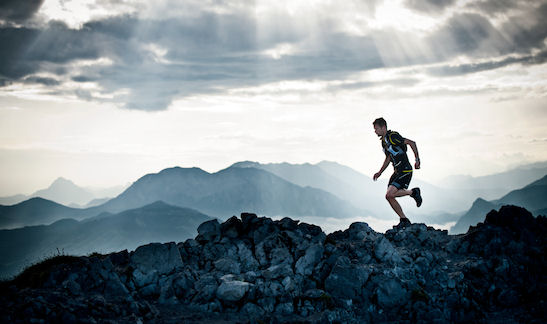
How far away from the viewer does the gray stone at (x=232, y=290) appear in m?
15.2

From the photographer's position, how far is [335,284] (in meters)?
16.3

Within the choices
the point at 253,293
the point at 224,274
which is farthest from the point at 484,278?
the point at 224,274

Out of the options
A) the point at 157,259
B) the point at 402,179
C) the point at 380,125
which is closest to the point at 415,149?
the point at 402,179

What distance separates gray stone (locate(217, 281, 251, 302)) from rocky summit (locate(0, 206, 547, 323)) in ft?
0.12

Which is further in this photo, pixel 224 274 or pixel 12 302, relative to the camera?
pixel 224 274

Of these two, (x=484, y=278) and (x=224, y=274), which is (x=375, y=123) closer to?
(x=484, y=278)

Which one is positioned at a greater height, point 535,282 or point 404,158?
point 404,158

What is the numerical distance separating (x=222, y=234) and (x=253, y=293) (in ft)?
16.1

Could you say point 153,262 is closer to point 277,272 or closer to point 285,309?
point 277,272

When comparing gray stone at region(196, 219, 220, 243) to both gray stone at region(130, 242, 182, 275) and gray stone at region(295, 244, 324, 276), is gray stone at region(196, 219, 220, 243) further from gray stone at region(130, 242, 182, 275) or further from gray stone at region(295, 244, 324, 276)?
gray stone at region(295, 244, 324, 276)

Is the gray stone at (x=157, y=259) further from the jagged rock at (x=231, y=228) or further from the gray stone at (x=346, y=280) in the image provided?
the gray stone at (x=346, y=280)

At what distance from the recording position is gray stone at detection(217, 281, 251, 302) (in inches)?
600

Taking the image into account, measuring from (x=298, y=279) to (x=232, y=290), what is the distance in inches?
109

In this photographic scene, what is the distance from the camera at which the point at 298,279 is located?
16594mm
